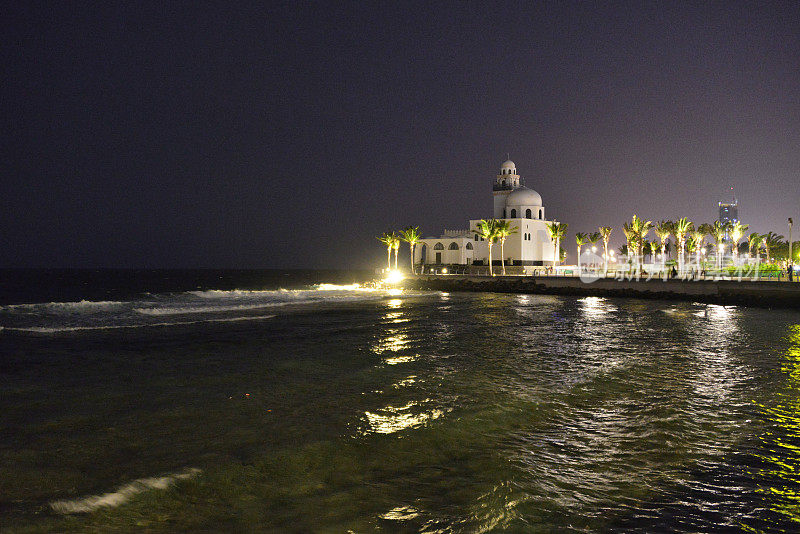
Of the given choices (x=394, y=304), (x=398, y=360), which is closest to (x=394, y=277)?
(x=394, y=304)

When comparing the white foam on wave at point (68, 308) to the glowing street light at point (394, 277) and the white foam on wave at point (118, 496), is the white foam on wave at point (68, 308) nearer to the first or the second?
the white foam on wave at point (118, 496)

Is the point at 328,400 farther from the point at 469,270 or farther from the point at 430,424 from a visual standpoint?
the point at 469,270

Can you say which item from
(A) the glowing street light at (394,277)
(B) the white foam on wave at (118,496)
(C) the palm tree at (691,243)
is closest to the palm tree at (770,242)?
(C) the palm tree at (691,243)

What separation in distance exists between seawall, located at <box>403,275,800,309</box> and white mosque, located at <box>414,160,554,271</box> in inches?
472

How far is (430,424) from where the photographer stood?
9312mm

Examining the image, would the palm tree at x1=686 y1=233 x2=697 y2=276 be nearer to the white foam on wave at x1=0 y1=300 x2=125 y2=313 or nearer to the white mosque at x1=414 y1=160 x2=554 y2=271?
the white mosque at x1=414 y1=160 x2=554 y2=271

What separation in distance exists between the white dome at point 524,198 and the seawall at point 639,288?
2282cm

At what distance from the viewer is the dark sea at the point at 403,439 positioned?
576cm

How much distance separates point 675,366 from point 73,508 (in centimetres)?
1510

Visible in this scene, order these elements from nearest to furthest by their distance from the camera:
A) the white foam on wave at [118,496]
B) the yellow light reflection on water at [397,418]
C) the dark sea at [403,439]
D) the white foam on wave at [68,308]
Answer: the dark sea at [403,439] → the white foam on wave at [118,496] → the yellow light reflection on water at [397,418] → the white foam on wave at [68,308]

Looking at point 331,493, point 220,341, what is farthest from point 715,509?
point 220,341

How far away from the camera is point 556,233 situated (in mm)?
84750

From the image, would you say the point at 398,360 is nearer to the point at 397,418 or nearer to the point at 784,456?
the point at 397,418

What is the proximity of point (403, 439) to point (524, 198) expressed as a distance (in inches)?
3291
